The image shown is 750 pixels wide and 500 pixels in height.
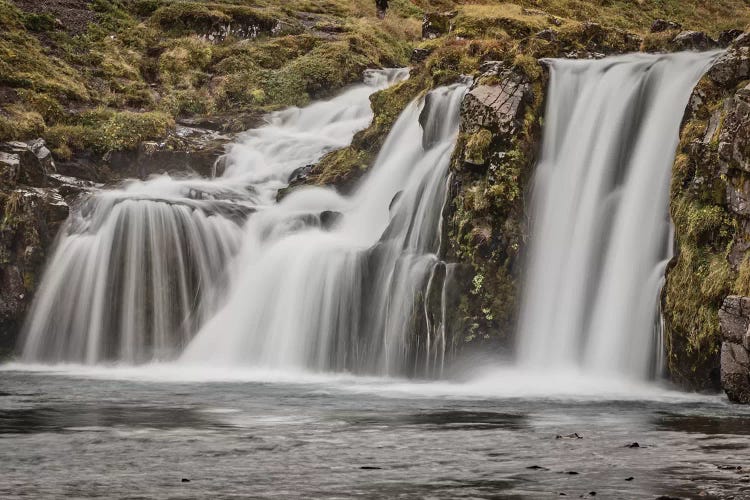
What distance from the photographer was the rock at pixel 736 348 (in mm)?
11648

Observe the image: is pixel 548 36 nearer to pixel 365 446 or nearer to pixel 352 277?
pixel 352 277

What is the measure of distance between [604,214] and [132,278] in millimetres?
10704

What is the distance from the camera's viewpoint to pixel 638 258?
14.8 m

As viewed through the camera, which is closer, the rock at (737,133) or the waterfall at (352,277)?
the rock at (737,133)

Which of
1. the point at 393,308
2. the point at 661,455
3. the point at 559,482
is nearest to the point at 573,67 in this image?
the point at 393,308

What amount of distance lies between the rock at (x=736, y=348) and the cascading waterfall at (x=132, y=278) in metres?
11.6

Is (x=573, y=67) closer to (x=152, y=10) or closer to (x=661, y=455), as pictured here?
(x=661, y=455)

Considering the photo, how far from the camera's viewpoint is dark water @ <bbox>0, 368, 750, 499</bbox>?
667 cm

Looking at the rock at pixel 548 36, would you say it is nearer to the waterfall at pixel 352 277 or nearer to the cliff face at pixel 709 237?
the waterfall at pixel 352 277

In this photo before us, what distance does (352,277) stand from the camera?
58.2 feet

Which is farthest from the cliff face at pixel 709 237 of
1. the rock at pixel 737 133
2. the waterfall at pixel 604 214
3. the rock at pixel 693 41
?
the rock at pixel 693 41

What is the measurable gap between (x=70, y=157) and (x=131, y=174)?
169 cm

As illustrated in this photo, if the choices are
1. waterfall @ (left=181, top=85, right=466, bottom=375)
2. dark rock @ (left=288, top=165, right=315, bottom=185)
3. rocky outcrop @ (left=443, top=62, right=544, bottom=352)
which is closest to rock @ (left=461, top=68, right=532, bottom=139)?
rocky outcrop @ (left=443, top=62, right=544, bottom=352)

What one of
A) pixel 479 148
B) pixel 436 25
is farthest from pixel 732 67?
pixel 436 25
